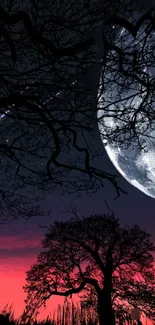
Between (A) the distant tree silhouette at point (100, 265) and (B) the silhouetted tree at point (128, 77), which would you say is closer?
(B) the silhouetted tree at point (128, 77)

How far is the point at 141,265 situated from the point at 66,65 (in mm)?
15082

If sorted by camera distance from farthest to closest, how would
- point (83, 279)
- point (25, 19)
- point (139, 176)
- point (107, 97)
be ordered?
point (83, 279), point (139, 176), point (107, 97), point (25, 19)

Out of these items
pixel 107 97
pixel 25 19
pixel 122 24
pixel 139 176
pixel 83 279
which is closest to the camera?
pixel 25 19

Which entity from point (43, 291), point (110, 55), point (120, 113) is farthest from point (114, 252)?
point (110, 55)

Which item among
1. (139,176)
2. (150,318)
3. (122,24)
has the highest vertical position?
(139,176)

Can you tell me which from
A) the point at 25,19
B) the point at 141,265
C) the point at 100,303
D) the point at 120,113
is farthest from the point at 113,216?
the point at 25,19

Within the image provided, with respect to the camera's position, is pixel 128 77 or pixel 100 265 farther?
pixel 100 265

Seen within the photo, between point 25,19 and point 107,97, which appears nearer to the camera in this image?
point 25,19

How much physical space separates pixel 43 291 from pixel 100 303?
3553 millimetres

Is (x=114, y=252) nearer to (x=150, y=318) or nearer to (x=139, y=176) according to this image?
(x=150, y=318)

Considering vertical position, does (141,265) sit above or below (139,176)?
below

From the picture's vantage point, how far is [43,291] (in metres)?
17.2

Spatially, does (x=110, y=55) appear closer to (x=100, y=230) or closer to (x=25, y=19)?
(x=25, y=19)

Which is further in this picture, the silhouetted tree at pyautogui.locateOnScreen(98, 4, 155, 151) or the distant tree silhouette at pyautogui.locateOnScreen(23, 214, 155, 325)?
the distant tree silhouette at pyautogui.locateOnScreen(23, 214, 155, 325)
